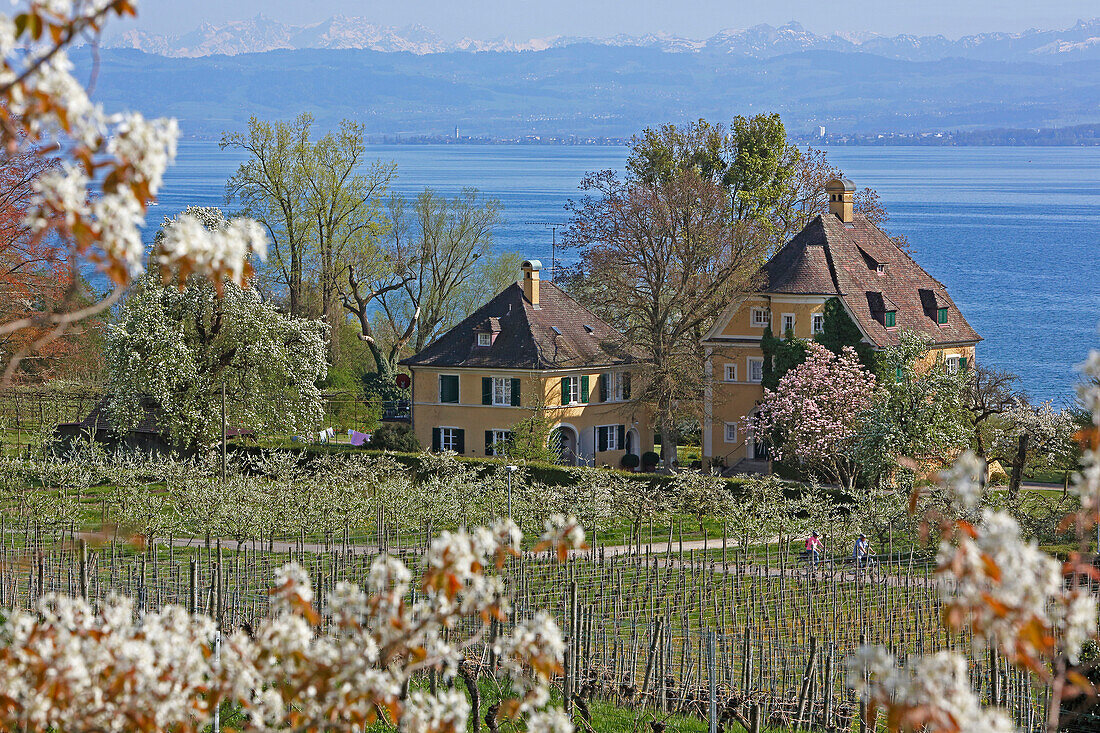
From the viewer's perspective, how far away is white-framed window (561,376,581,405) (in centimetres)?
4416

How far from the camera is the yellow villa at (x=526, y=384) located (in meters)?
43.9

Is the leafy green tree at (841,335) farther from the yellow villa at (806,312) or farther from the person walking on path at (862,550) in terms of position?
the person walking on path at (862,550)

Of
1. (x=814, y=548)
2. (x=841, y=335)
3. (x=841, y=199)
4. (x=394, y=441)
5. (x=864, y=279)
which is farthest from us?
(x=841, y=199)

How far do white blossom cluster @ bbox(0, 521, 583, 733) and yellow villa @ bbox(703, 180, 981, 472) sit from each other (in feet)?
119

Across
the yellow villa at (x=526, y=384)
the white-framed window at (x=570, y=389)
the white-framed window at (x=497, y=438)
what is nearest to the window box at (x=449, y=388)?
the yellow villa at (x=526, y=384)

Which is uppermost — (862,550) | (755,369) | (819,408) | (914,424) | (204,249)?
(755,369)

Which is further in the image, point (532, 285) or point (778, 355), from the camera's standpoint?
point (532, 285)

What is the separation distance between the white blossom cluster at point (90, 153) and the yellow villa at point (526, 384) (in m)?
37.8

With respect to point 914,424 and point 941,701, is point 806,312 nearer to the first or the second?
point 914,424

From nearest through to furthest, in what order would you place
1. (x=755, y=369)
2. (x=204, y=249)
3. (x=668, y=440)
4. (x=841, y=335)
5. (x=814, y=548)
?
(x=204, y=249) → (x=814, y=548) → (x=841, y=335) → (x=668, y=440) → (x=755, y=369)

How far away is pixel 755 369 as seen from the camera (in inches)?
1730

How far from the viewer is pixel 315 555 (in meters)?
27.5

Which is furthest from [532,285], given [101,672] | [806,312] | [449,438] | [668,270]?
[101,672]

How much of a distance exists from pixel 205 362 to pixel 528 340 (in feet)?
36.1
